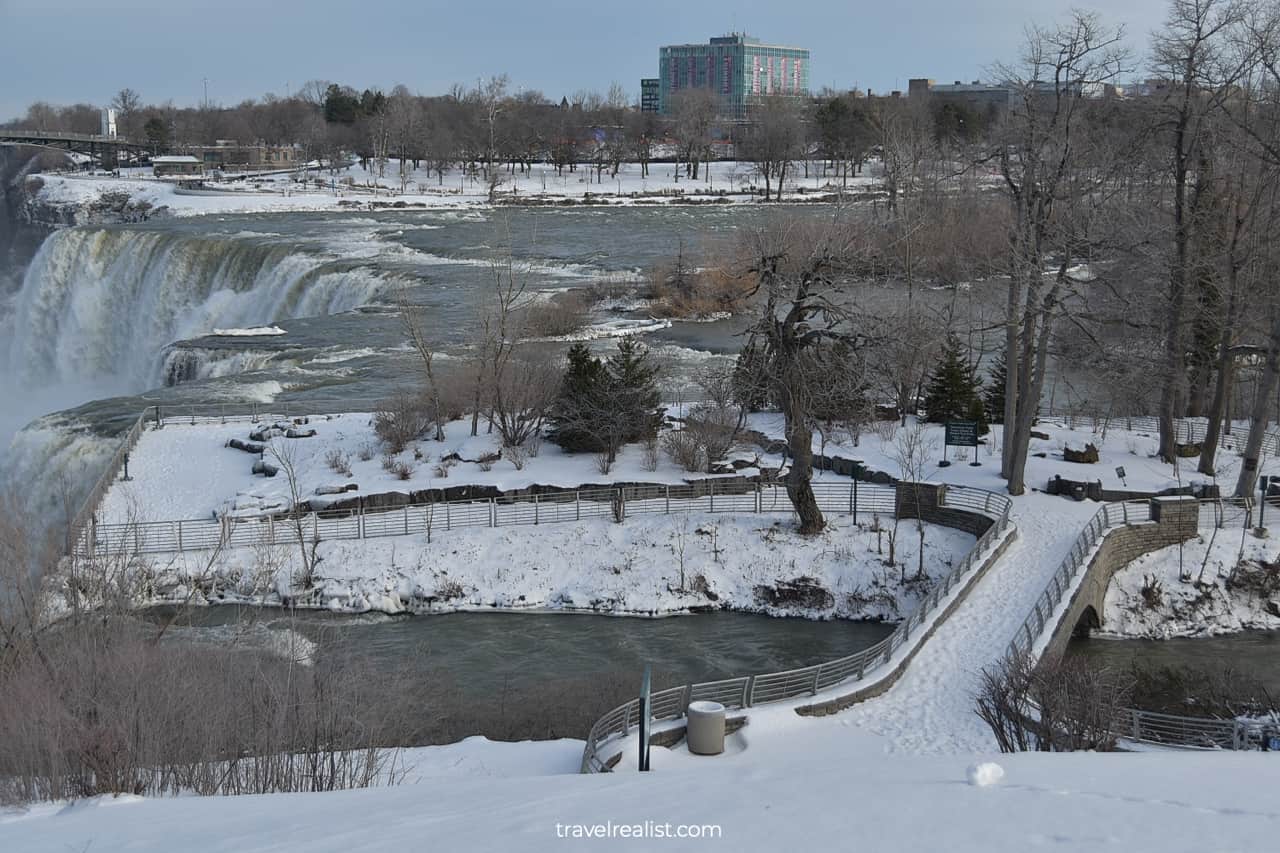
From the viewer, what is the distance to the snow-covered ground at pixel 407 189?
3364 inches

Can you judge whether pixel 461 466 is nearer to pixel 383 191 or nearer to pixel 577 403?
pixel 577 403

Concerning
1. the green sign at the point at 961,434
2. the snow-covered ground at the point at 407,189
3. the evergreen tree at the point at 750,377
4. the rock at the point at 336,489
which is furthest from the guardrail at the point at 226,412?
the snow-covered ground at the point at 407,189

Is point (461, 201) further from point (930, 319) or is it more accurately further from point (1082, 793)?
point (1082, 793)

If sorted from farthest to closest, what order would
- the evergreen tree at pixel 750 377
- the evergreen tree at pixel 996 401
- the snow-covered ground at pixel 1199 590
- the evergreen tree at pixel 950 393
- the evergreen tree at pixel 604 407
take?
the evergreen tree at pixel 996 401
the evergreen tree at pixel 950 393
the evergreen tree at pixel 604 407
the evergreen tree at pixel 750 377
the snow-covered ground at pixel 1199 590

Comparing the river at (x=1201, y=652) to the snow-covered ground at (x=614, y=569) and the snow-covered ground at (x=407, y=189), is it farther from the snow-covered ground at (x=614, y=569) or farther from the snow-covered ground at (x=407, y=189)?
the snow-covered ground at (x=407, y=189)

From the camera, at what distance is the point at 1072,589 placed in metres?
19.8

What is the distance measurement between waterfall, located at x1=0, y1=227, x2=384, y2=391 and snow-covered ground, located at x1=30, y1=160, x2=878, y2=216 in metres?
25.3

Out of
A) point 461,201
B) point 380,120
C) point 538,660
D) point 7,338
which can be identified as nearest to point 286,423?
point 538,660

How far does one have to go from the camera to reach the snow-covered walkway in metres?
15.3

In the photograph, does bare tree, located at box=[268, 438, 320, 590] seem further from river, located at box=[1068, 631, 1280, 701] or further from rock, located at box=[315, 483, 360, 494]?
river, located at box=[1068, 631, 1280, 701]

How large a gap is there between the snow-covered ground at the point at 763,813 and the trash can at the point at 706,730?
1674mm

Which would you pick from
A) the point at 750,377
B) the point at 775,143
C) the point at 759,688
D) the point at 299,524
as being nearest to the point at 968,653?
the point at 759,688

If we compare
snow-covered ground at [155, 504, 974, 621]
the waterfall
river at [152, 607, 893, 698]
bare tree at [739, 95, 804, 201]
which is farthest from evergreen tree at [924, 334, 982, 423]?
bare tree at [739, 95, 804, 201]

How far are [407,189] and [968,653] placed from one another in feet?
286
